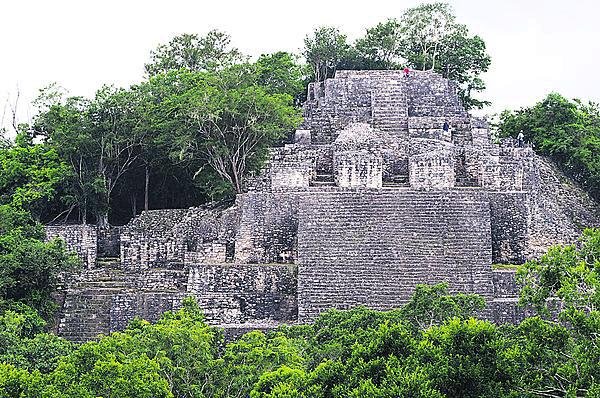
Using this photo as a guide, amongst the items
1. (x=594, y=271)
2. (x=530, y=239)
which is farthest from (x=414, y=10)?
(x=594, y=271)

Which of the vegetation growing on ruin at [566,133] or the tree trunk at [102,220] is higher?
the vegetation growing on ruin at [566,133]

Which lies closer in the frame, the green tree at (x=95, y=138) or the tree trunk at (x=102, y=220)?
the green tree at (x=95, y=138)

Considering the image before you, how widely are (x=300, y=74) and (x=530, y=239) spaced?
1268cm

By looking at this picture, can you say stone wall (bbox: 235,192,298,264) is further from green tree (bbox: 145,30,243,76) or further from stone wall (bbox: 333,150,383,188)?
green tree (bbox: 145,30,243,76)

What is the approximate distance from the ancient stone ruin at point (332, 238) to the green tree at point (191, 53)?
9814mm

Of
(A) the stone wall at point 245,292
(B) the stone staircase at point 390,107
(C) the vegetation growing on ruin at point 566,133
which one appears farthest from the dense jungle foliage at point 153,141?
(C) the vegetation growing on ruin at point 566,133

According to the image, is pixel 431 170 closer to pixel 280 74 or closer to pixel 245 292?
pixel 245 292

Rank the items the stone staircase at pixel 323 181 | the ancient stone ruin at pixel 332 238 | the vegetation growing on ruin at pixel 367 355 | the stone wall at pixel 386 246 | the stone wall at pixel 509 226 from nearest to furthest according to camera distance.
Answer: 1. the vegetation growing on ruin at pixel 367 355
2. the stone wall at pixel 386 246
3. the ancient stone ruin at pixel 332 238
4. the stone wall at pixel 509 226
5. the stone staircase at pixel 323 181

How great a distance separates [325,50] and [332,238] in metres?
14.6

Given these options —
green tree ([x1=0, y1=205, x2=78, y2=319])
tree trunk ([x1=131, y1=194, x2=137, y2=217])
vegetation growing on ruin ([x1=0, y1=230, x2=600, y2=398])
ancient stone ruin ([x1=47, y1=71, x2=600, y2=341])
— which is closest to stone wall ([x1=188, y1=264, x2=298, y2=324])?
ancient stone ruin ([x1=47, y1=71, x2=600, y2=341])

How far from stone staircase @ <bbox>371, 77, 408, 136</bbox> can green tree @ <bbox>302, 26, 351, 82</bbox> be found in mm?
5999

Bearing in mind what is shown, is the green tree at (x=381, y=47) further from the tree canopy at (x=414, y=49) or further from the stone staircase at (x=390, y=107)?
the stone staircase at (x=390, y=107)

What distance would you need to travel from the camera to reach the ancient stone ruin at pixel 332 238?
2002cm

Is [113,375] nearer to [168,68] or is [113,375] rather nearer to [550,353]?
[550,353]
